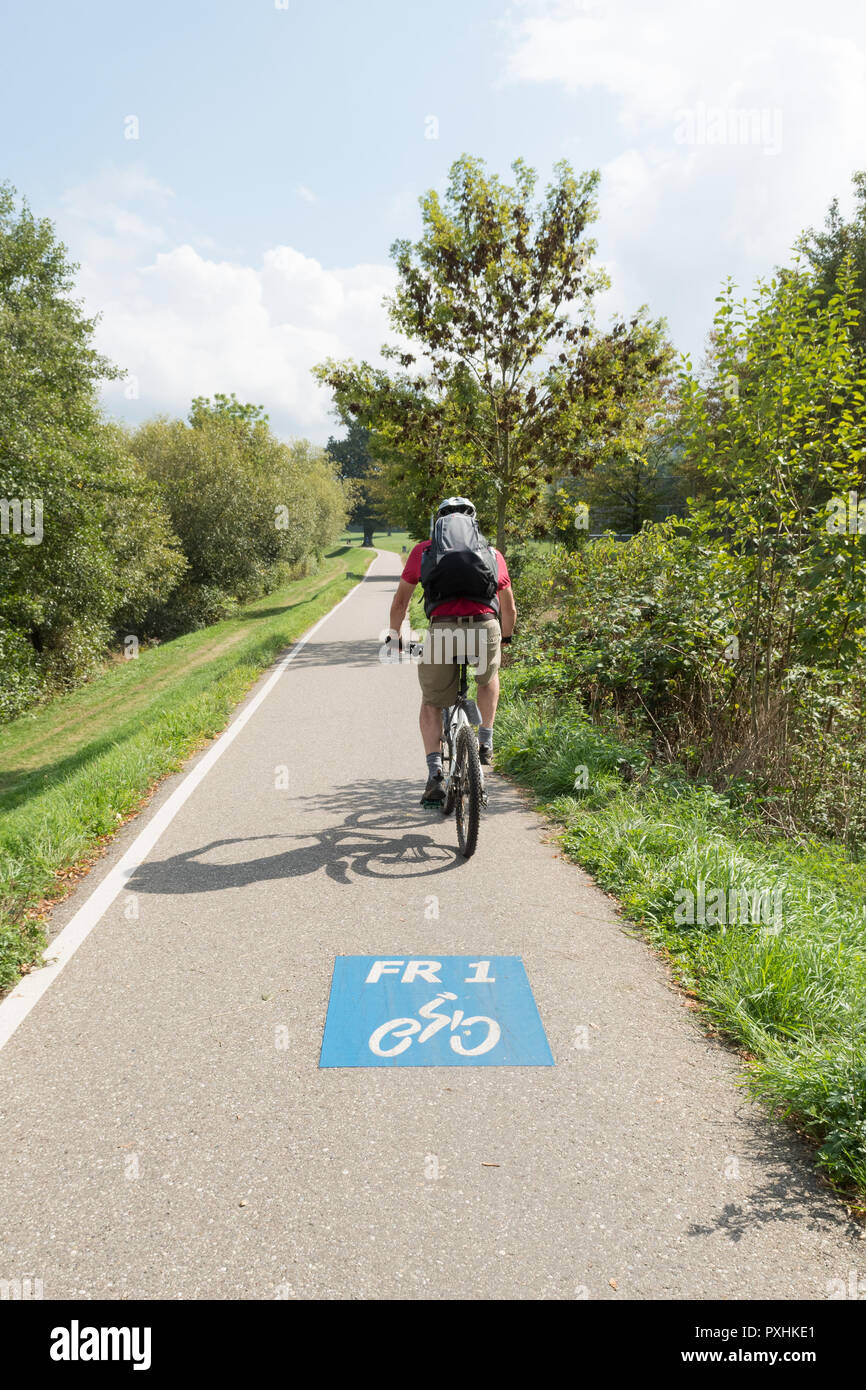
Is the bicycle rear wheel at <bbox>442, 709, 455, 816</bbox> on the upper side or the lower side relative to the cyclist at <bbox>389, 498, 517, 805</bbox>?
lower

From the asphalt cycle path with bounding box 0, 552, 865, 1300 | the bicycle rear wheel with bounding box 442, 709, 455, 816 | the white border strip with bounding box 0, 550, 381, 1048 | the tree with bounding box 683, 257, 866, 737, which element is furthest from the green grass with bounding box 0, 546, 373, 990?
the tree with bounding box 683, 257, 866, 737

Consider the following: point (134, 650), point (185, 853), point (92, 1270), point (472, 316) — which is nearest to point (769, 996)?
point (92, 1270)

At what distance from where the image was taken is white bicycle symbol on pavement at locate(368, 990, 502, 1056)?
3.35 m

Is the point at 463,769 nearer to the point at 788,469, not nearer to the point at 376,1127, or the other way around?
the point at 376,1127

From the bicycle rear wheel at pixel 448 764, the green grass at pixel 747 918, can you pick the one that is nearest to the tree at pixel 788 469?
the green grass at pixel 747 918

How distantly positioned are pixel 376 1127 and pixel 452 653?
3.23 metres

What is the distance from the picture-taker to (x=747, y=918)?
430 centimetres

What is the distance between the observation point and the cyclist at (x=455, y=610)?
530 cm

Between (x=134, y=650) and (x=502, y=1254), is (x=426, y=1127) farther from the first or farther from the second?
(x=134, y=650)

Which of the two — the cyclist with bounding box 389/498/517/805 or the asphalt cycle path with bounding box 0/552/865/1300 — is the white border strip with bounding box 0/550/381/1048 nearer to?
the asphalt cycle path with bounding box 0/552/865/1300

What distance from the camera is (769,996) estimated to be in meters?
3.61

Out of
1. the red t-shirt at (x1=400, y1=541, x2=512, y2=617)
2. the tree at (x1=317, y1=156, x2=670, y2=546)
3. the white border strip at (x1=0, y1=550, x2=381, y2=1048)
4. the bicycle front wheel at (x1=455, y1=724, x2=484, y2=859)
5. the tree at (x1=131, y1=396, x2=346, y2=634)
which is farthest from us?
the tree at (x1=131, y1=396, x2=346, y2=634)

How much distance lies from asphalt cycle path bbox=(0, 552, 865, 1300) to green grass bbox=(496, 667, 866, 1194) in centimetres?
15
